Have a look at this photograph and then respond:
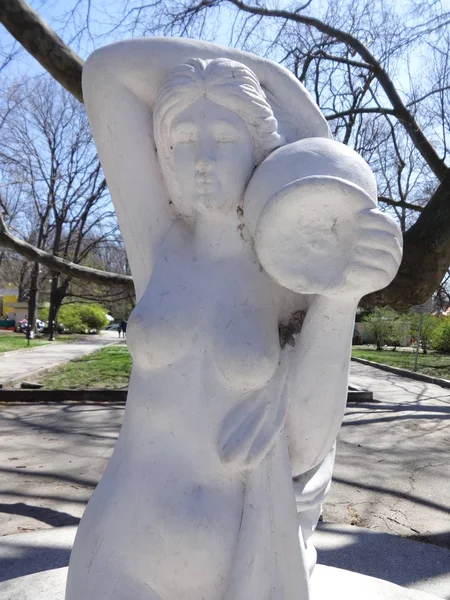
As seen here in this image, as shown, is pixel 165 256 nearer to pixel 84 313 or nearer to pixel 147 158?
pixel 147 158

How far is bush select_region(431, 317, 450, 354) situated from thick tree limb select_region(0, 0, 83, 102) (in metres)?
21.7

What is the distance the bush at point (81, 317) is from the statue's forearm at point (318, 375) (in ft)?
114

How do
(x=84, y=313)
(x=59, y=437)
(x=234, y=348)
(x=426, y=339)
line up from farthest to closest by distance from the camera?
(x=84, y=313)
(x=426, y=339)
(x=59, y=437)
(x=234, y=348)

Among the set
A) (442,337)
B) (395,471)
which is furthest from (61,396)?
(442,337)

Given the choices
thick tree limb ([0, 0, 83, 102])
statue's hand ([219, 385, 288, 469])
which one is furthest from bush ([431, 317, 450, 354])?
statue's hand ([219, 385, 288, 469])

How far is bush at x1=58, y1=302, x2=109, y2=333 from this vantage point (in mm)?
35094

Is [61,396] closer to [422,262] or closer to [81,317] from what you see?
[422,262]

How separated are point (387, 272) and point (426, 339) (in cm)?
2468

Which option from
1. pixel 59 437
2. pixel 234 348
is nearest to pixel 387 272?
pixel 234 348

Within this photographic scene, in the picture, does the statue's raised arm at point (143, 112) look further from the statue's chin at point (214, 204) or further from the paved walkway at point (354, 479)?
the paved walkway at point (354, 479)

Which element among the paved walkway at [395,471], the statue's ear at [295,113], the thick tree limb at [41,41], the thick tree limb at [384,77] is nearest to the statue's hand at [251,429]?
the statue's ear at [295,113]

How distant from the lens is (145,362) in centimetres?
153

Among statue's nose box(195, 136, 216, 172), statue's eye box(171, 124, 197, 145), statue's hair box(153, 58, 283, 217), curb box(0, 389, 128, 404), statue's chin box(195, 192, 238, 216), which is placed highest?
statue's hair box(153, 58, 283, 217)

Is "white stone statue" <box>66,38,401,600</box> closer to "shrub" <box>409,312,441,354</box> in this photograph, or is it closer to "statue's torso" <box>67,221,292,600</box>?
"statue's torso" <box>67,221,292,600</box>
